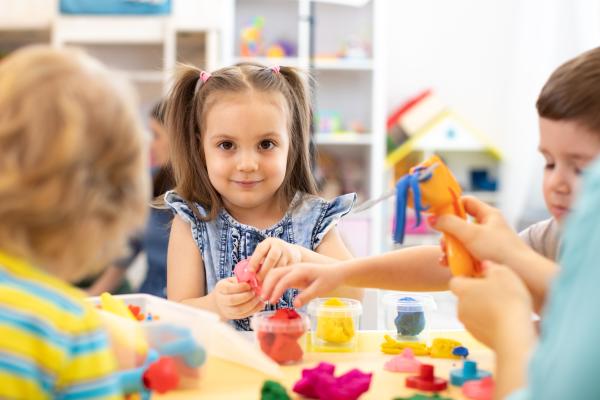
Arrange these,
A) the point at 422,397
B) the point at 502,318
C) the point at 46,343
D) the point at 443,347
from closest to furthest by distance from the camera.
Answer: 1. the point at 46,343
2. the point at 502,318
3. the point at 422,397
4. the point at 443,347

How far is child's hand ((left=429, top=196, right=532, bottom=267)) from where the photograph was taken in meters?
0.83

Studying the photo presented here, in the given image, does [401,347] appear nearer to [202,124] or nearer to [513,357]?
[513,357]

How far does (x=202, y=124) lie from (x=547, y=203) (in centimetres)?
66

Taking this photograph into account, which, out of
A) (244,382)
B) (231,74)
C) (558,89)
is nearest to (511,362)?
(244,382)

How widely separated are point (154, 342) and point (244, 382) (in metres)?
0.12

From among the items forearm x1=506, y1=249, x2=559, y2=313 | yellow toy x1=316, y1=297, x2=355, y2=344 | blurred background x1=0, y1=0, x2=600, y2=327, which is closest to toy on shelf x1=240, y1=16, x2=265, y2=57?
blurred background x1=0, y1=0, x2=600, y2=327

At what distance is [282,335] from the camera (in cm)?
98

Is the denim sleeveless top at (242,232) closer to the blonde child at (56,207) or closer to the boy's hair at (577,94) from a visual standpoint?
the boy's hair at (577,94)

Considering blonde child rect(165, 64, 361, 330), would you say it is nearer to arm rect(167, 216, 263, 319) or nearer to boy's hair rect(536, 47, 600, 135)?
arm rect(167, 216, 263, 319)

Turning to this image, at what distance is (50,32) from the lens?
3.80 m

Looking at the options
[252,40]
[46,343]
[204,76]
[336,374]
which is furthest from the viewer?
[252,40]

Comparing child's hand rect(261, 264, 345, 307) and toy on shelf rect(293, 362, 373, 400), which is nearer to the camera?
toy on shelf rect(293, 362, 373, 400)

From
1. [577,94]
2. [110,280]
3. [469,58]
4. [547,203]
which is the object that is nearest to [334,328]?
[547,203]

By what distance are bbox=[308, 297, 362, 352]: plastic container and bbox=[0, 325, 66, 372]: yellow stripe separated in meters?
0.51
